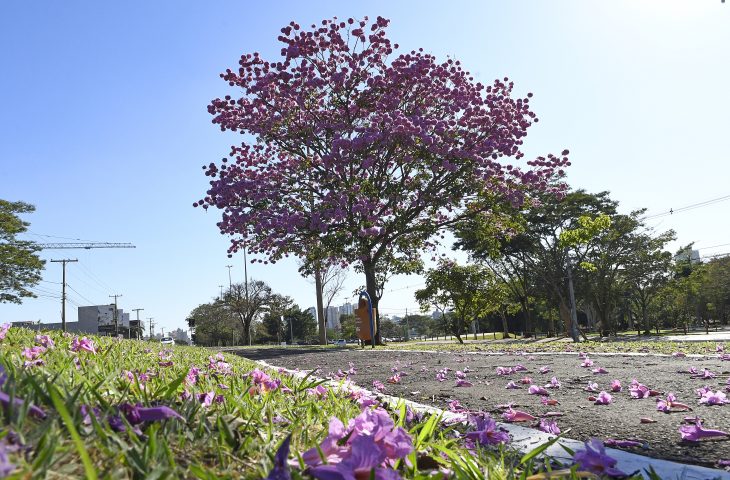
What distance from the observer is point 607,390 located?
3684mm

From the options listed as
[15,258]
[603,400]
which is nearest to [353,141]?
[603,400]

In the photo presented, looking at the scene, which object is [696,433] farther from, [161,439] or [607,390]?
[161,439]

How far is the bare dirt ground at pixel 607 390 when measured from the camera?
221 cm

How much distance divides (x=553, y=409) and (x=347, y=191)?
11498 mm

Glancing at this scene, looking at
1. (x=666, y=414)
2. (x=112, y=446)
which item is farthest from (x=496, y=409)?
(x=112, y=446)

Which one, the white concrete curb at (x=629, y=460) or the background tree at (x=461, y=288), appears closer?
the white concrete curb at (x=629, y=460)

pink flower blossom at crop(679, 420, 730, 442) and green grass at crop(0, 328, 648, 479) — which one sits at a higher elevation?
green grass at crop(0, 328, 648, 479)

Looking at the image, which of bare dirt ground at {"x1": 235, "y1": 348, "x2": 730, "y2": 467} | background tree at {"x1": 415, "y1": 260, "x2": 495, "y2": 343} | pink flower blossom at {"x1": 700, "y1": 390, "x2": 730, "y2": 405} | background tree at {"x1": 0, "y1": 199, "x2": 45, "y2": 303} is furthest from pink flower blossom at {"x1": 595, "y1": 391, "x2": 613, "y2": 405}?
background tree at {"x1": 0, "y1": 199, "x2": 45, "y2": 303}

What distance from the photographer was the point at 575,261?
105 ft

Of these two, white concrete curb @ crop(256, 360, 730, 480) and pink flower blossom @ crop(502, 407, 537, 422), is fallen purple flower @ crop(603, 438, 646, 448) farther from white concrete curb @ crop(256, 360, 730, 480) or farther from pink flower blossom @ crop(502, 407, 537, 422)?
pink flower blossom @ crop(502, 407, 537, 422)

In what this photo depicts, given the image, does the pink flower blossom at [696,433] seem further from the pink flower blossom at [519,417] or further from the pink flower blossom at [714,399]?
the pink flower blossom at [714,399]

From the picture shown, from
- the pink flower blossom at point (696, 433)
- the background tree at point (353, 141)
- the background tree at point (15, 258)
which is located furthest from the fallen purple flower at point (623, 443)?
the background tree at point (15, 258)

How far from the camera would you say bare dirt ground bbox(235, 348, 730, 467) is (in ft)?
7.26

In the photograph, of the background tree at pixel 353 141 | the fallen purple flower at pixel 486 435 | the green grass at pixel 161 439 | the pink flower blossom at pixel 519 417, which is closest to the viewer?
the green grass at pixel 161 439
